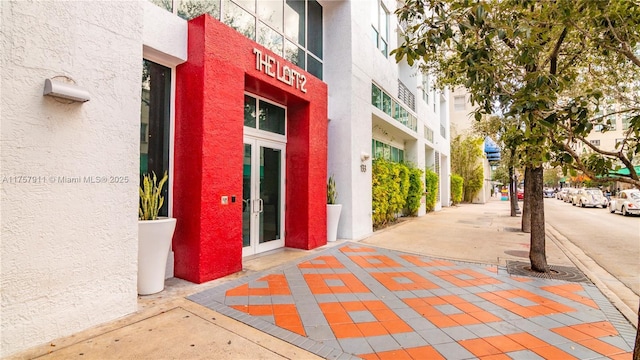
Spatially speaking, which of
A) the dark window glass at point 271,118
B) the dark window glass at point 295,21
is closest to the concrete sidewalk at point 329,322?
the dark window glass at point 271,118

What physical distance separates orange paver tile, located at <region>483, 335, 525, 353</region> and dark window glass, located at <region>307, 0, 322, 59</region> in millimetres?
7306

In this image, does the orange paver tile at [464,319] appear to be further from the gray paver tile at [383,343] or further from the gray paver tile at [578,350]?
the gray paver tile at [383,343]

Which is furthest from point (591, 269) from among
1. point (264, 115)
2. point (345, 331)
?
point (264, 115)

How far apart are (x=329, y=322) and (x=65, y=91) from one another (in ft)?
11.8

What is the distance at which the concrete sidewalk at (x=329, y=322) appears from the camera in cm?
284

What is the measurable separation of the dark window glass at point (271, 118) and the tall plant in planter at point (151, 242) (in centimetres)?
294

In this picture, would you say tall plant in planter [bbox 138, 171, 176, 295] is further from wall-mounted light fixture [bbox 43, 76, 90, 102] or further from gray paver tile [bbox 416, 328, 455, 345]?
gray paver tile [bbox 416, 328, 455, 345]

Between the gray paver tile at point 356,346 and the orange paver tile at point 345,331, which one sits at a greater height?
the orange paver tile at point 345,331

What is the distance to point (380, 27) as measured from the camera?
10672 millimetres

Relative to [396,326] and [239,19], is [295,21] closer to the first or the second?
[239,19]

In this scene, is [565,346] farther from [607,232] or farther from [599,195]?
[599,195]

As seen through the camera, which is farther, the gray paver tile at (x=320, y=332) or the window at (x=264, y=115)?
the window at (x=264, y=115)

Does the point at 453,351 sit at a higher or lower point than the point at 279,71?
lower

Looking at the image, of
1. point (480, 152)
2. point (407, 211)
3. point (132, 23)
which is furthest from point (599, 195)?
point (132, 23)
